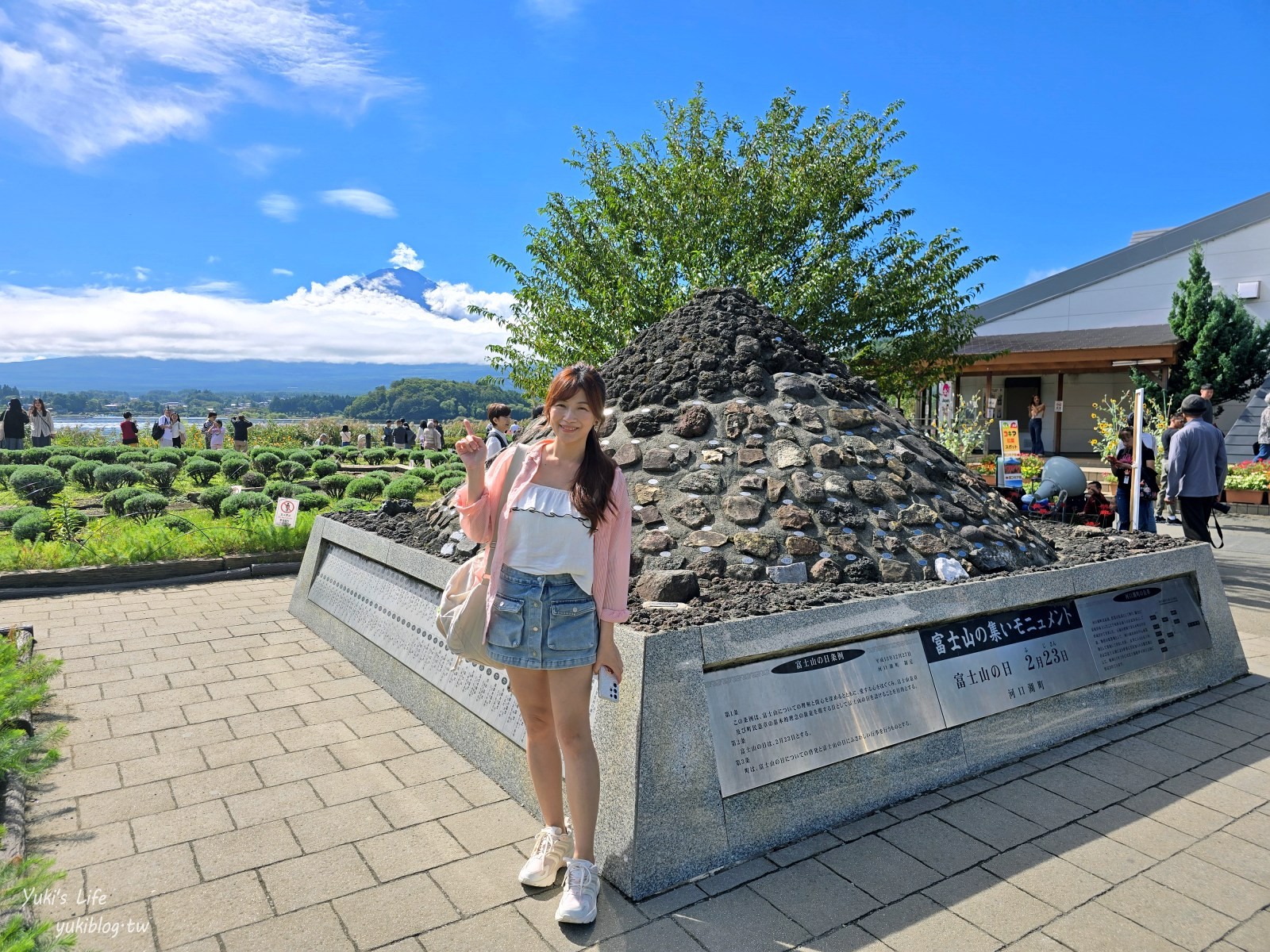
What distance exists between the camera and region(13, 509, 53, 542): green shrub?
957 centimetres

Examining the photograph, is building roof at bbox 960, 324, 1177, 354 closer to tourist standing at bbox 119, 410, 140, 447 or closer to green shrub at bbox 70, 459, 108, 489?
green shrub at bbox 70, 459, 108, 489

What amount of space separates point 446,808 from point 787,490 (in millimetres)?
2597

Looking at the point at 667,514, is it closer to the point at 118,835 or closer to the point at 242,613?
the point at 118,835

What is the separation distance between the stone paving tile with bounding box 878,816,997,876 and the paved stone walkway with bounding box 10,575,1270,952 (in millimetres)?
12

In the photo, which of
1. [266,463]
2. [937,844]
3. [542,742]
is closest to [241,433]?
[266,463]

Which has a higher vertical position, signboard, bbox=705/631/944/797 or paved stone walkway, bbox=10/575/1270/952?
signboard, bbox=705/631/944/797

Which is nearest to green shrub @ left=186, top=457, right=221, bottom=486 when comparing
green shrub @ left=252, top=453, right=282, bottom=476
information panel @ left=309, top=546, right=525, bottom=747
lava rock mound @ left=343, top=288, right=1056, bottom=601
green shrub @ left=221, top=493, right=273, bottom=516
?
green shrub @ left=252, top=453, right=282, bottom=476

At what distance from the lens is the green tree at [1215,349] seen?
2411cm

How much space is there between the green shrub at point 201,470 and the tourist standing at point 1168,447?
53.5 feet

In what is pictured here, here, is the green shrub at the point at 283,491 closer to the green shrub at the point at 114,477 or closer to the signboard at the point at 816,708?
the green shrub at the point at 114,477

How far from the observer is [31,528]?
962 cm

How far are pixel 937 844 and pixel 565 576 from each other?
196 cm

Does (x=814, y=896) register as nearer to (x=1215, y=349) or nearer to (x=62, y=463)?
(x=62, y=463)

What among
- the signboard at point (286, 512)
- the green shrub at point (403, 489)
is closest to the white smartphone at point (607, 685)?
the signboard at point (286, 512)
